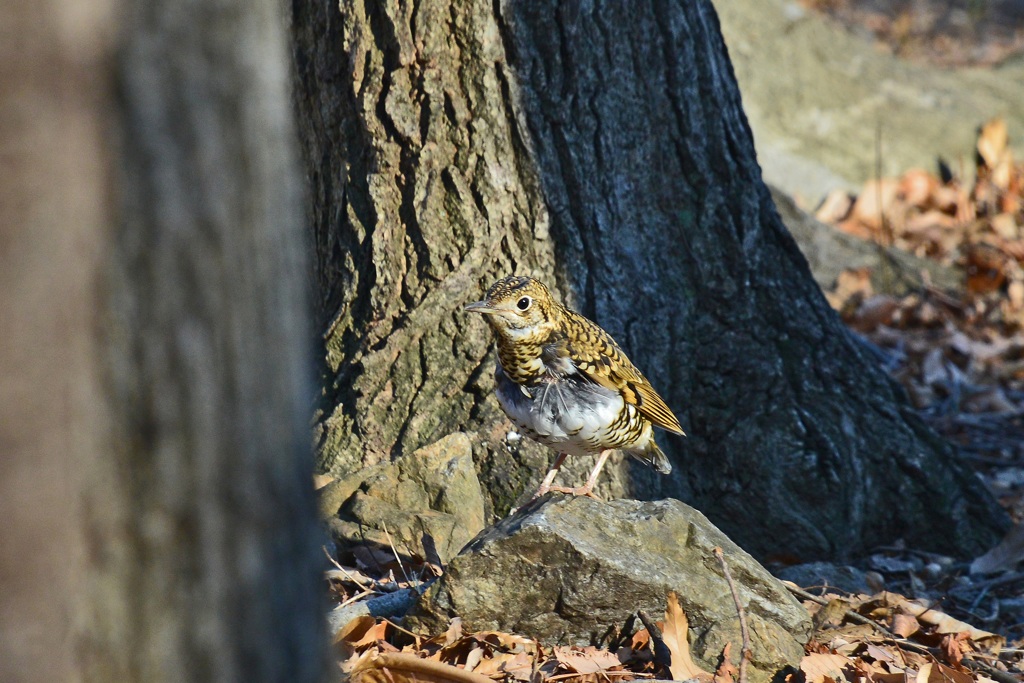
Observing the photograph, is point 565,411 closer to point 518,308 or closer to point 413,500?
point 518,308

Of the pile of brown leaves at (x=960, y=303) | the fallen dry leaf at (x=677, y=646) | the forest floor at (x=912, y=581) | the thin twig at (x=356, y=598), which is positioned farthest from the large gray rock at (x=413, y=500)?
the pile of brown leaves at (x=960, y=303)

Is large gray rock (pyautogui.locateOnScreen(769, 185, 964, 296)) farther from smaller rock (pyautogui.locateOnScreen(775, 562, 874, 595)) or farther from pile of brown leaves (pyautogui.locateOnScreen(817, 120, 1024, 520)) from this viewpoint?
smaller rock (pyautogui.locateOnScreen(775, 562, 874, 595))

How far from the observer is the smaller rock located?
4816 mm

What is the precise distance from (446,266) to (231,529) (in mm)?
3004

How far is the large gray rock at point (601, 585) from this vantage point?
3678mm

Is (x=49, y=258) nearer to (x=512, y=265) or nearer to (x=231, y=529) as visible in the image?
(x=231, y=529)

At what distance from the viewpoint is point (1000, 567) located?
17.3ft

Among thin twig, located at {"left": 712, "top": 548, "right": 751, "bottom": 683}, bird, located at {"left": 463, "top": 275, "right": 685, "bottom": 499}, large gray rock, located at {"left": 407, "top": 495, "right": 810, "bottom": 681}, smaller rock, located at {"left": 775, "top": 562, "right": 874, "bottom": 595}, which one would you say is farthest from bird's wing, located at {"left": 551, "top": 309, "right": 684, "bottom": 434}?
thin twig, located at {"left": 712, "top": 548, "right": 751, "bottom": 683}

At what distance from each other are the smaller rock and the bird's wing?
92 centimetres

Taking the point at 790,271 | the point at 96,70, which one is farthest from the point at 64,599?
the point at 790,271

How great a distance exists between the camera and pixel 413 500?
4762mm

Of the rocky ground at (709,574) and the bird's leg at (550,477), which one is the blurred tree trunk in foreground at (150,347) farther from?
the bird's leg at (550,477)

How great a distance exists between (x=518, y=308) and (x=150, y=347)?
2610 mm

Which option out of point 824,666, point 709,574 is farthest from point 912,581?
point 709,574
